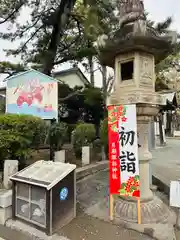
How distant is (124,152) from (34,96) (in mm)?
3290

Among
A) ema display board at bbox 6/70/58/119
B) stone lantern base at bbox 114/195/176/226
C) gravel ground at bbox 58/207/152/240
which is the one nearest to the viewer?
gravel ground at bbox 58/207/152/240

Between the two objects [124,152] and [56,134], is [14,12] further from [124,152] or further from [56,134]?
[124,152]

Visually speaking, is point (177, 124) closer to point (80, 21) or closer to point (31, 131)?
point (80, 21)

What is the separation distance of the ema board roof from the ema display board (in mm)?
2150

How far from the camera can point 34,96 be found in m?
5.60

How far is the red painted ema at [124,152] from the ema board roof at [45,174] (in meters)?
0.74

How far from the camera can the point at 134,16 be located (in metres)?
3.56

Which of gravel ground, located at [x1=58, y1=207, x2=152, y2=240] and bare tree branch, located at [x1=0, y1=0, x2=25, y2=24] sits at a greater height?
bare tree branch, located at [x1=0, y1=0, x2=25, y2=24]

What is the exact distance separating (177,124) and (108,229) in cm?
2079

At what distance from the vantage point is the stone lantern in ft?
10.8

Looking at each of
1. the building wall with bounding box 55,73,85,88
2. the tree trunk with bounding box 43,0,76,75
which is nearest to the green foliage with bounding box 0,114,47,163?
the tree trunk with bounding box 43,0,76,75

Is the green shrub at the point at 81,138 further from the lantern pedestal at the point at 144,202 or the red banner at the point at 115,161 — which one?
the red banner at the point at 115,161

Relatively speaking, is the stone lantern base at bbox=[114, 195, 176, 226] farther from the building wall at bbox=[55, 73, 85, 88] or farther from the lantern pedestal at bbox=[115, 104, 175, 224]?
the building wall at bbox=[55, 73, 85, 88]

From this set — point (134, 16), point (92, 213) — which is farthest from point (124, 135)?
point (134, 16)
